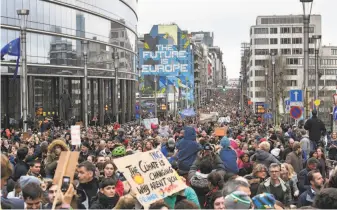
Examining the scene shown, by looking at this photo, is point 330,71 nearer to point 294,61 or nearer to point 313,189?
point 294,61

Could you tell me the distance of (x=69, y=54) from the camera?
5066 cm

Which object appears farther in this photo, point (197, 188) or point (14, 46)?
point (14, 46)

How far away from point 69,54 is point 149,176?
147 feet

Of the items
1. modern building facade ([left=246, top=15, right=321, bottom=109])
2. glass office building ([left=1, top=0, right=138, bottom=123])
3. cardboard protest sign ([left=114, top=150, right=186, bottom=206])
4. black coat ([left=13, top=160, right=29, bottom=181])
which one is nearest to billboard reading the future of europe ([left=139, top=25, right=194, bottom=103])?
glass office building ([left=1, top=0, right=138, bottom=123])

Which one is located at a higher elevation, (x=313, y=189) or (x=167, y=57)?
(x=167, y=57)

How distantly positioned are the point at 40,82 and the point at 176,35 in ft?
260

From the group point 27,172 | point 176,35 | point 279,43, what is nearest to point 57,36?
point 27,172

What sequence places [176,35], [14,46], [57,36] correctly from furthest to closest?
1. [176,35]
2. [57,36]
3. [14,46]

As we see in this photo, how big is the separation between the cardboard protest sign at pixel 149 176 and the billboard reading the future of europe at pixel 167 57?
5694 centimetres

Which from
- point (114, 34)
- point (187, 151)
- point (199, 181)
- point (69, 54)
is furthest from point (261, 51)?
point (199, 181)

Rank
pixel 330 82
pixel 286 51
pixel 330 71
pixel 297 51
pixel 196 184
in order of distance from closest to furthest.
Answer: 1. pixel 196 184
2. pixel 297 51
3. pixel 286 51
4. pixel 330 82
5. pixel 330 71

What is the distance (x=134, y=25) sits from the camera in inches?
2977

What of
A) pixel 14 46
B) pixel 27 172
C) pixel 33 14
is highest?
pixel 33 14

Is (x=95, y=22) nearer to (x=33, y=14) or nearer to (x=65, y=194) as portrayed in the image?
(x=33, y=14)
